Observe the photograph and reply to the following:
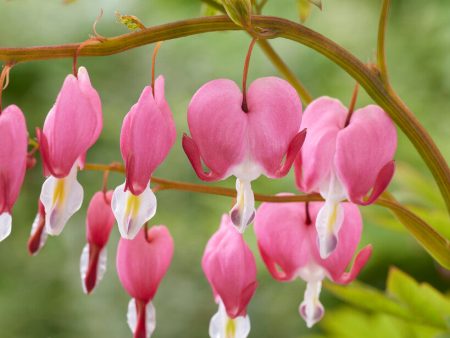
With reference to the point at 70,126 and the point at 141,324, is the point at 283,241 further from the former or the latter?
the point at 70,126

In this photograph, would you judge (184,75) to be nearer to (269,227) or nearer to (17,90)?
(17,90)

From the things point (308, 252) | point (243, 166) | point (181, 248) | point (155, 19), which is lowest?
point (181, 248)

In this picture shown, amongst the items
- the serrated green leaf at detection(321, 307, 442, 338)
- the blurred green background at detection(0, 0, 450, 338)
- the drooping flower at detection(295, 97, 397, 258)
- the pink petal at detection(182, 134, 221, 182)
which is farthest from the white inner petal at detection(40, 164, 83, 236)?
the blurred green background at detection(0, 0, 450, 338)

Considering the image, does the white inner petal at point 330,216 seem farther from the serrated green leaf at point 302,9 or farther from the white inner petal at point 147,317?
the serrated green leaf at point 302,9

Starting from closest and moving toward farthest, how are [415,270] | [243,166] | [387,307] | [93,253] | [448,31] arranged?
[243,166]
[93,253]
[387,307]
[415,270]
[448,31]

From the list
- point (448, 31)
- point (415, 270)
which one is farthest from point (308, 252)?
point (448, 31)

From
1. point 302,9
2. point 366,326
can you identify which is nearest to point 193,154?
point 302,9

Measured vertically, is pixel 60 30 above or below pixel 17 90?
above
